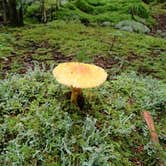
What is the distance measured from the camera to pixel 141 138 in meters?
3.24

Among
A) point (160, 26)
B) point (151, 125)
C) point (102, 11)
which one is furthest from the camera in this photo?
point (102, 11)

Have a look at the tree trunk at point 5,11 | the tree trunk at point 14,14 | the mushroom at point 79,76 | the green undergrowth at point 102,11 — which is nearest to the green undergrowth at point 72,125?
the mushroom at point 79,76

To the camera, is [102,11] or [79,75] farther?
[102,11]

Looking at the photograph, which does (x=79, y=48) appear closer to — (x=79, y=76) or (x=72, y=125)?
(x=72, y=125)

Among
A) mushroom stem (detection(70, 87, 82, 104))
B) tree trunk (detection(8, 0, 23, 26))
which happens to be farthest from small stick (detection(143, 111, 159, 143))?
tree trunk (detection(8, 0, 23, 26))

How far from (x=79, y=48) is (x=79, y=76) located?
4002mm

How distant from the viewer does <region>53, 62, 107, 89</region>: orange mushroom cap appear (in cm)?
262

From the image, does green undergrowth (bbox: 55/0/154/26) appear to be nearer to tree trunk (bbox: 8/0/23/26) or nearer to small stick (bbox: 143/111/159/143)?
tree trunk (bbox: 8/0/23/26)

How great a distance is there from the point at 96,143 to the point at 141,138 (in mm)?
558

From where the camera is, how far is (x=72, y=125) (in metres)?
2.95

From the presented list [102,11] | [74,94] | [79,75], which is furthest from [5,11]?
[79,75]

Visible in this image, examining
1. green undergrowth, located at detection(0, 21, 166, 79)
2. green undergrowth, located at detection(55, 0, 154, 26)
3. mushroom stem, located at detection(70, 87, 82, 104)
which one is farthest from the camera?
green undergrowth, located at detection(55, 0, 154, 26)

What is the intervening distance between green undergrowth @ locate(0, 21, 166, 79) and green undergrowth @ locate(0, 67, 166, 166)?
206 cm

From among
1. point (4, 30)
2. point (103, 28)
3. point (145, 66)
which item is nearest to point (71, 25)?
point (103, 28)
